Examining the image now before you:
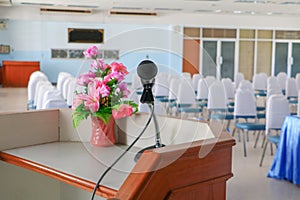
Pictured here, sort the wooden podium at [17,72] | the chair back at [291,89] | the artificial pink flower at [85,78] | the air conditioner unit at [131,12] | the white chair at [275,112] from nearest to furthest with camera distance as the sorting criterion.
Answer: the artificial pink flower at [85,78] < the white chair at [275,112] < the chair back at [291,89] < the air conditioner unit at [131,12] < the wooden podium at [17,72]

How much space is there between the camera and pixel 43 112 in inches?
108

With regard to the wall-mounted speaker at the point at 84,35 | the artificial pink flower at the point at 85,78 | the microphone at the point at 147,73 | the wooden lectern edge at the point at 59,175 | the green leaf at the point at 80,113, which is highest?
the wall-mounted speaker at the point at 84,35

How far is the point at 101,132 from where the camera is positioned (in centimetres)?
263

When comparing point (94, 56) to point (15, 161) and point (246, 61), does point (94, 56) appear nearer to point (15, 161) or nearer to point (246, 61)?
point (15, 161)

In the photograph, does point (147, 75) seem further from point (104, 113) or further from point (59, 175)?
point (104, 113)

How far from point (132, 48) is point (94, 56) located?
20.1 inches

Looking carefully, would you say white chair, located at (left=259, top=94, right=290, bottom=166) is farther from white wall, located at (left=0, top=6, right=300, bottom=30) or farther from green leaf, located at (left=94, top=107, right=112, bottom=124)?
white wall, located at (left=0, top=6, right=300, bottom=30)

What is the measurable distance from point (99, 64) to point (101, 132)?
1.41 ft

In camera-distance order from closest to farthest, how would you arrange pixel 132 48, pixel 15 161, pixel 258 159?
pixel 132 48 → pixel 15 161 → pixel 258 159

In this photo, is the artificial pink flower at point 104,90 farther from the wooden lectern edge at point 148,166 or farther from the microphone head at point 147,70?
the wooden lectern edge at point 148,166

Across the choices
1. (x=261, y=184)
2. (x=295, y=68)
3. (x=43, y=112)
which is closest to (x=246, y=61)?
(x=295, y=68)

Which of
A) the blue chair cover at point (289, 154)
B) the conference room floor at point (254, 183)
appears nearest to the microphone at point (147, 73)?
the conference room floor at point (254, 183)

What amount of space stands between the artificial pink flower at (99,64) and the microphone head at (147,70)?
699 millimetres

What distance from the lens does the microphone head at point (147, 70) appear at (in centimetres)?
179
